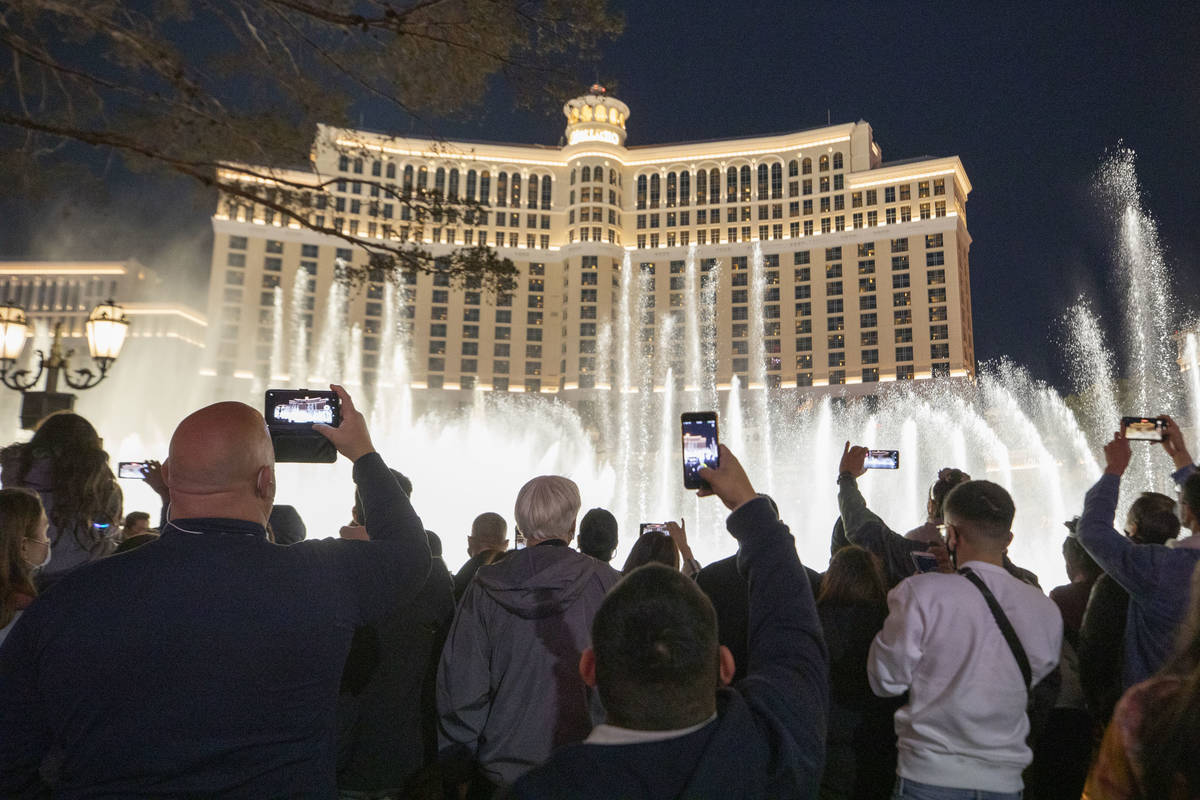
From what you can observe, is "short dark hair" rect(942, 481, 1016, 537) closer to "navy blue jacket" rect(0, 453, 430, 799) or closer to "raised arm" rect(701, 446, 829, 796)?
"raised arm" rect(701, 446, 829, 796)

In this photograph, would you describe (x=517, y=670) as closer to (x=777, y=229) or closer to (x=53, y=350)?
(x=53, y=350)

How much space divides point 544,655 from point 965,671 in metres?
1.47

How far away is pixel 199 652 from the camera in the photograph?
1858mm

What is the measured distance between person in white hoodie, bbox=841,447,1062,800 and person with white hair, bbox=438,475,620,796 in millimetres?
1110

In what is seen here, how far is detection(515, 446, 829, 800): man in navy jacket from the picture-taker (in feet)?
4.77

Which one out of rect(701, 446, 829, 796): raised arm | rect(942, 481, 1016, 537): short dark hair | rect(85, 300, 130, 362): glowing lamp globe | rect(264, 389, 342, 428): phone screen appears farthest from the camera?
rect(85, 300, 130, 362): glowing lamp globe

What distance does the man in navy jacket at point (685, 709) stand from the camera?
57.2 inches

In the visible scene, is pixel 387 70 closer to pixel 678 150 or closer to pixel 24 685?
pixel 24 685

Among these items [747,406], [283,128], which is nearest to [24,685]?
[283,128]

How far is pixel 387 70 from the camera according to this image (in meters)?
7.10

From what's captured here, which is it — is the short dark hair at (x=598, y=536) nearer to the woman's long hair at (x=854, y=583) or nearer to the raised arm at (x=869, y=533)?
the woman's long hair at (x=854, y=583)

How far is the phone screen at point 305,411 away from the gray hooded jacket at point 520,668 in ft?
2.87

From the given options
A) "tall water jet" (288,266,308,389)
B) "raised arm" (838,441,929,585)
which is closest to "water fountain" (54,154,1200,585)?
"tall water jet" (288,266,308,389)

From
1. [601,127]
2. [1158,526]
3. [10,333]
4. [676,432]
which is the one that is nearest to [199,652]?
[1158,526]
